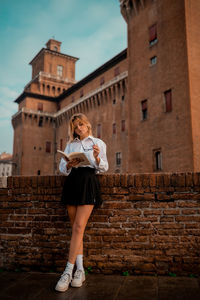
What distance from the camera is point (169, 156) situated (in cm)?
1753

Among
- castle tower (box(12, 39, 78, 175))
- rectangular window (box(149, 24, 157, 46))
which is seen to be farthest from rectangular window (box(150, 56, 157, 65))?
castle tower (box(12, 39, 78, 175))

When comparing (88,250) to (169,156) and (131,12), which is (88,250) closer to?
(169,156)

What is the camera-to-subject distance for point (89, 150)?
358 cm

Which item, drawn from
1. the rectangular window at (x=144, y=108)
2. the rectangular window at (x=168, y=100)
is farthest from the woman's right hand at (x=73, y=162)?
the rectangular window at (x=144, y=108)

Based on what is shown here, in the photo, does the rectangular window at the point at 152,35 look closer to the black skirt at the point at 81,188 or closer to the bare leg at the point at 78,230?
the black skirt at the point at 81,188

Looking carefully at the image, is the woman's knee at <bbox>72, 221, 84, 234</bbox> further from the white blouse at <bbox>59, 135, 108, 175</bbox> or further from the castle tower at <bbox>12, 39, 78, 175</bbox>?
the castle tower at <bbox>12, 39, 78, 175</bbox>

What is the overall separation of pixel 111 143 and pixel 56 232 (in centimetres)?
2597

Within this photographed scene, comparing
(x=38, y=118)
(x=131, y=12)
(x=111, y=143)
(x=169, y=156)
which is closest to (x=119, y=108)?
(x=111, y=143)

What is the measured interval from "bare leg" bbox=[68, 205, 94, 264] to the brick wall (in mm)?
524

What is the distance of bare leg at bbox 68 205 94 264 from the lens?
10.6ft

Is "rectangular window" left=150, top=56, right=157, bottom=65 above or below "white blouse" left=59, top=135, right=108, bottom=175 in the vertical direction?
above

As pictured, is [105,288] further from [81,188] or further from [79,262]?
[81,188]

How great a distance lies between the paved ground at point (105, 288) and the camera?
2.79 metres

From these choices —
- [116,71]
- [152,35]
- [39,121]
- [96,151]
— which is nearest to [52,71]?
[39,121]
